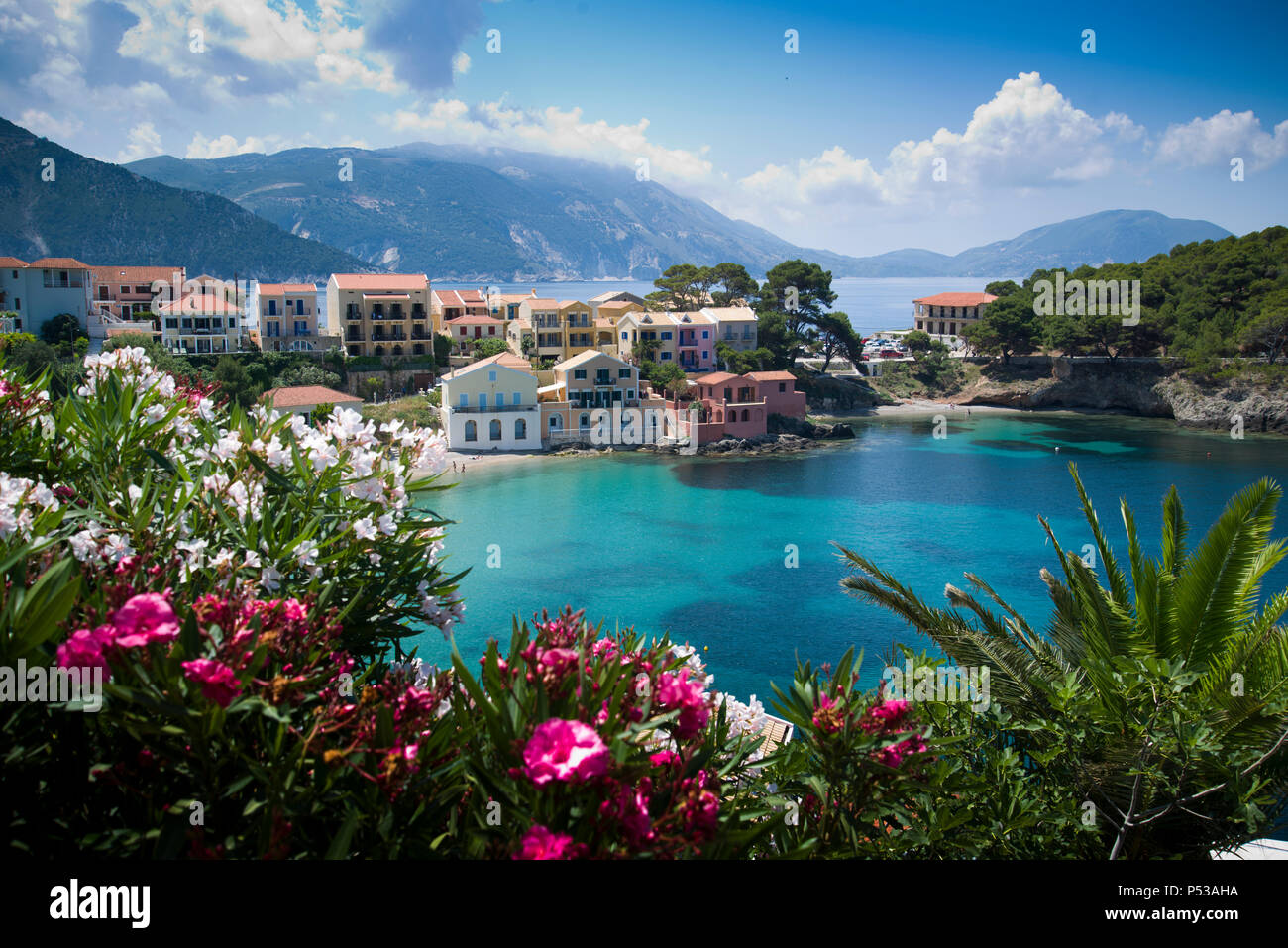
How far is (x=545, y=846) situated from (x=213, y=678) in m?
1.06

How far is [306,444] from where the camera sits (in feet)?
14.9

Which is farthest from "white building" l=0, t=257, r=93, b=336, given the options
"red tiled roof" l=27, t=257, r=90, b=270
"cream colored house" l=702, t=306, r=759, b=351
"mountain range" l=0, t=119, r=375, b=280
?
"mountain range" l=0, t=119, r=375, b=280

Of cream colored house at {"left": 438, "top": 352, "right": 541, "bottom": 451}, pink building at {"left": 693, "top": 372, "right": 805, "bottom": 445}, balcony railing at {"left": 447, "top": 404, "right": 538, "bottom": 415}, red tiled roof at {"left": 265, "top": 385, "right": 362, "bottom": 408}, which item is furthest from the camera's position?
pink building at {"left": 693, "top": 372, "right": 805, "bottom": 445}

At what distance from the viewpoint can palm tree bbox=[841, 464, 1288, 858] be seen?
5156 millimetres

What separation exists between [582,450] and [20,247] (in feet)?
273

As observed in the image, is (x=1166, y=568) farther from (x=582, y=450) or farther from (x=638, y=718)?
(x=582, y=450)

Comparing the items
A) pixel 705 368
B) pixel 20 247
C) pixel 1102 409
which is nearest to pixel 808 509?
pixel 705 368

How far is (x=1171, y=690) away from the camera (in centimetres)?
500

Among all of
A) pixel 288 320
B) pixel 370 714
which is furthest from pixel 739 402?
pixel 370 714

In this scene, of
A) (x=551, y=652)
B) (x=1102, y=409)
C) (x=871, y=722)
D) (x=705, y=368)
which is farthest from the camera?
(x=1102, y=409)

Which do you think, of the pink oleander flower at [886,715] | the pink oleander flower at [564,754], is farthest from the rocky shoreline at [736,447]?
the pink oleander flower at [564,754]

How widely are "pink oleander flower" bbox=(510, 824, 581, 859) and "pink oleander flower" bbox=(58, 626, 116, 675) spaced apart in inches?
51.7

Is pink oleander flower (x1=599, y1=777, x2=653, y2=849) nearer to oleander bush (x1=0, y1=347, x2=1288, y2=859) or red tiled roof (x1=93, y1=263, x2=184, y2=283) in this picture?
oleander bush (x1=0, y1=347, x2=1288, y2=859)

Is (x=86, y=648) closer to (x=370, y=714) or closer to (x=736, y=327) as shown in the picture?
(x=370, y=714)
